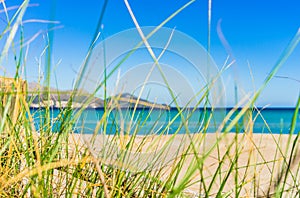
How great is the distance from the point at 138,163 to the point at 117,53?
0.26 meters

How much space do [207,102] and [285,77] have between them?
160mm

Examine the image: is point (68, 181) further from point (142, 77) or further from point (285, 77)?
point (285, 77)

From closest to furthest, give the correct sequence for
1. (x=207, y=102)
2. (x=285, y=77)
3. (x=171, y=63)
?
(x=285, y=77)
(x=207, y=102)
(x=171, y=63)

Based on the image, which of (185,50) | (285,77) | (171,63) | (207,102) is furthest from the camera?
(171,63)

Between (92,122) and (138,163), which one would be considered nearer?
(138,163)

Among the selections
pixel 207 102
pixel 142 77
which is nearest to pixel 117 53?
pixel 142 77

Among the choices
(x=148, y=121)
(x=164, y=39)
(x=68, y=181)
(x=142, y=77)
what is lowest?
(x=68, y=181)

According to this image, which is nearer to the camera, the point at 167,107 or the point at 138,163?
the point at 138,163

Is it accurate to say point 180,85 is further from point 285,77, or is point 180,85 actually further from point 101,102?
point 285,77

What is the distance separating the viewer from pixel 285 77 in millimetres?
631

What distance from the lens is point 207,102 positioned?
737 millimetres

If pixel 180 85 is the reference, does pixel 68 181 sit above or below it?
below

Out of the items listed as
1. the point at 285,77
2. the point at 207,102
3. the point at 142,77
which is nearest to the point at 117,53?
the point at 142,77

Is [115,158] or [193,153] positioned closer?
[193,153]
